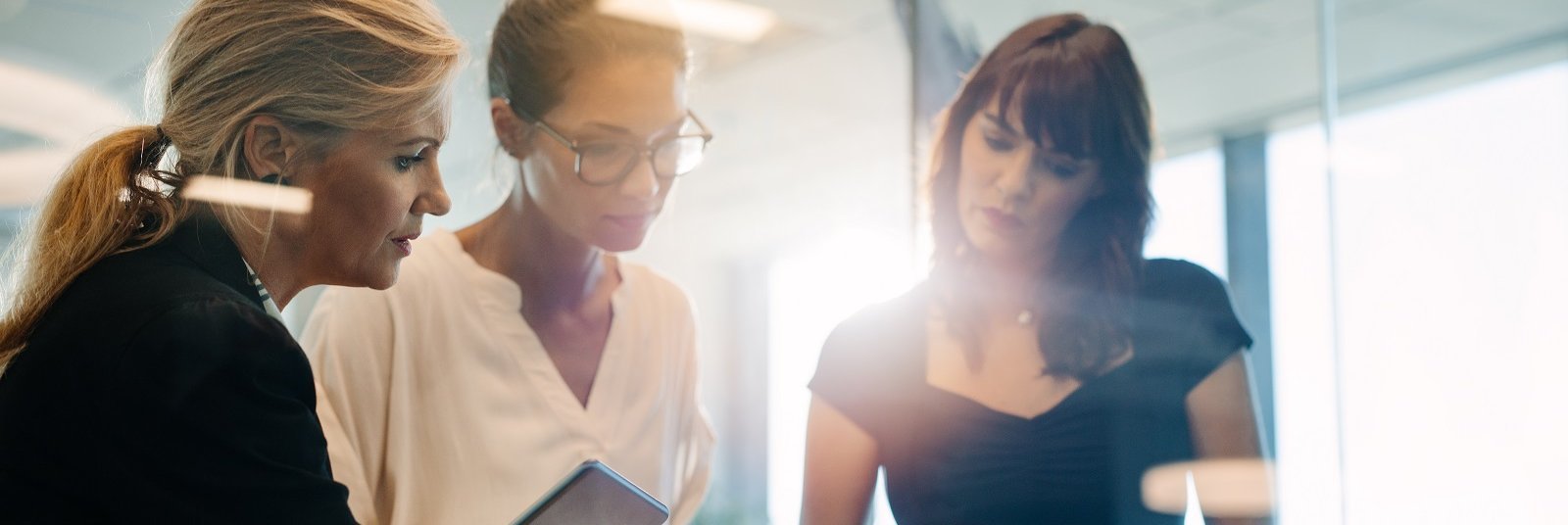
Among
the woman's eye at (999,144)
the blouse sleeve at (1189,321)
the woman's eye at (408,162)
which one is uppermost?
the woman's eye at (999,144)

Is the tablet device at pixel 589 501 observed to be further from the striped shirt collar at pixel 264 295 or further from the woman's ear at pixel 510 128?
the woman's ear at pixel 510 128

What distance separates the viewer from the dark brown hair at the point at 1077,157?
5.30 ft

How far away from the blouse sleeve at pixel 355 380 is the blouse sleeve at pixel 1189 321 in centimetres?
90

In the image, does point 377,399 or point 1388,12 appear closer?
point 377,399

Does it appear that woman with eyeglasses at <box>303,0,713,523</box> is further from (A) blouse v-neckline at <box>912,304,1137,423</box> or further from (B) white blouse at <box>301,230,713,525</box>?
(A) blouse v-neckline at <box>912,304,1137,423</box>

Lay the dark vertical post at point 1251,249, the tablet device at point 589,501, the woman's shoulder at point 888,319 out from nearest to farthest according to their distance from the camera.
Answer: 1. the tablet device at point 589,501
2. the woman's shoulder at point 888,319
3. the dark vertical post at point 1251,249

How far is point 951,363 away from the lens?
158cm

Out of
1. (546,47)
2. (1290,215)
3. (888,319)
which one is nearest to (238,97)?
(546,47)

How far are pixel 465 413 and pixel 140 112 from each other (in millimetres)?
411

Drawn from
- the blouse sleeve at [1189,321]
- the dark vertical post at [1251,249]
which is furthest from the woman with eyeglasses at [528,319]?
the dark vertical post at [1251,249]

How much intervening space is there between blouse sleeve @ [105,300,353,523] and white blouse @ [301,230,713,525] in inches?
14.1

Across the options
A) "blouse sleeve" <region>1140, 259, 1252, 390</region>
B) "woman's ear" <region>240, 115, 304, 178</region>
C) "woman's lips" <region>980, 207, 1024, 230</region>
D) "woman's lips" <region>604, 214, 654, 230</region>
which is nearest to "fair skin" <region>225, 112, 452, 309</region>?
"woman's ear" <region>240, 115, 304, 178</region>

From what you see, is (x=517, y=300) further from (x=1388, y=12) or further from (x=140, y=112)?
(x=1388, y=12)

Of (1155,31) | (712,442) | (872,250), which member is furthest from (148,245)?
(1155,31)
